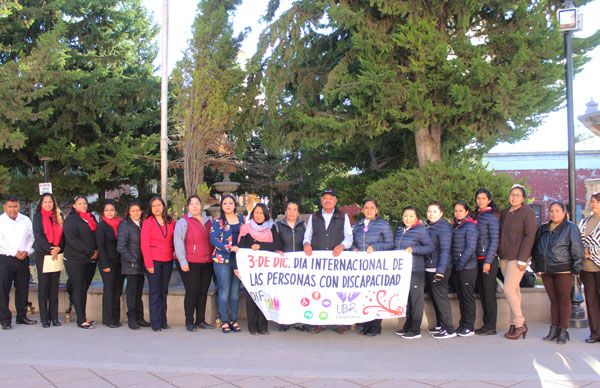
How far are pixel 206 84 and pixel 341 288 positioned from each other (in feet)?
21.5

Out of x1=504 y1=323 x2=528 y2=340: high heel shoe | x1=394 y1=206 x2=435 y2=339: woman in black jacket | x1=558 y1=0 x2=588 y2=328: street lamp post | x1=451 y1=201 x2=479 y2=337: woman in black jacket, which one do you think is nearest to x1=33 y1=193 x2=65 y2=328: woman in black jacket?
x1=394 y1=206 x2=435 y2=339: woman in black jacket

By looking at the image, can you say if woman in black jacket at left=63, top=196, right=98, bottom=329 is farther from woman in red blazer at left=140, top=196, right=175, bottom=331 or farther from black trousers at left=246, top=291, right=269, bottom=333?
black trousers at left=246, top=291, right=269, bottom=333

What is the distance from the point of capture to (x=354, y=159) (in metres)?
14.2

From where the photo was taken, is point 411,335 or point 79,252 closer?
point 411,335

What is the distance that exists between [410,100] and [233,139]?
5393 mm

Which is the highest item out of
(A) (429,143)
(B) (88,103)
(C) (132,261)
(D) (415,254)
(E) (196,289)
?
(B) (88,103)

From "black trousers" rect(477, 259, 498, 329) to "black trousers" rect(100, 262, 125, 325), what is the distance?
5.08 metres

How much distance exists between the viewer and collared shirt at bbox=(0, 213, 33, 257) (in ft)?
24.7

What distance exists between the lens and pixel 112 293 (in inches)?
298

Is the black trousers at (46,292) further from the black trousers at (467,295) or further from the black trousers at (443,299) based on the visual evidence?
the black trousers at (467,295)

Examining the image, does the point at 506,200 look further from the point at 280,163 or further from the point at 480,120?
the point at 280,163

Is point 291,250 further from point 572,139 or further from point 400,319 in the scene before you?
point 572,139

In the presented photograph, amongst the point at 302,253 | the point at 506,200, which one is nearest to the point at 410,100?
the point at 506,200

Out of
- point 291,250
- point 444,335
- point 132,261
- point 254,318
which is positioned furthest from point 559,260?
point 132,261
